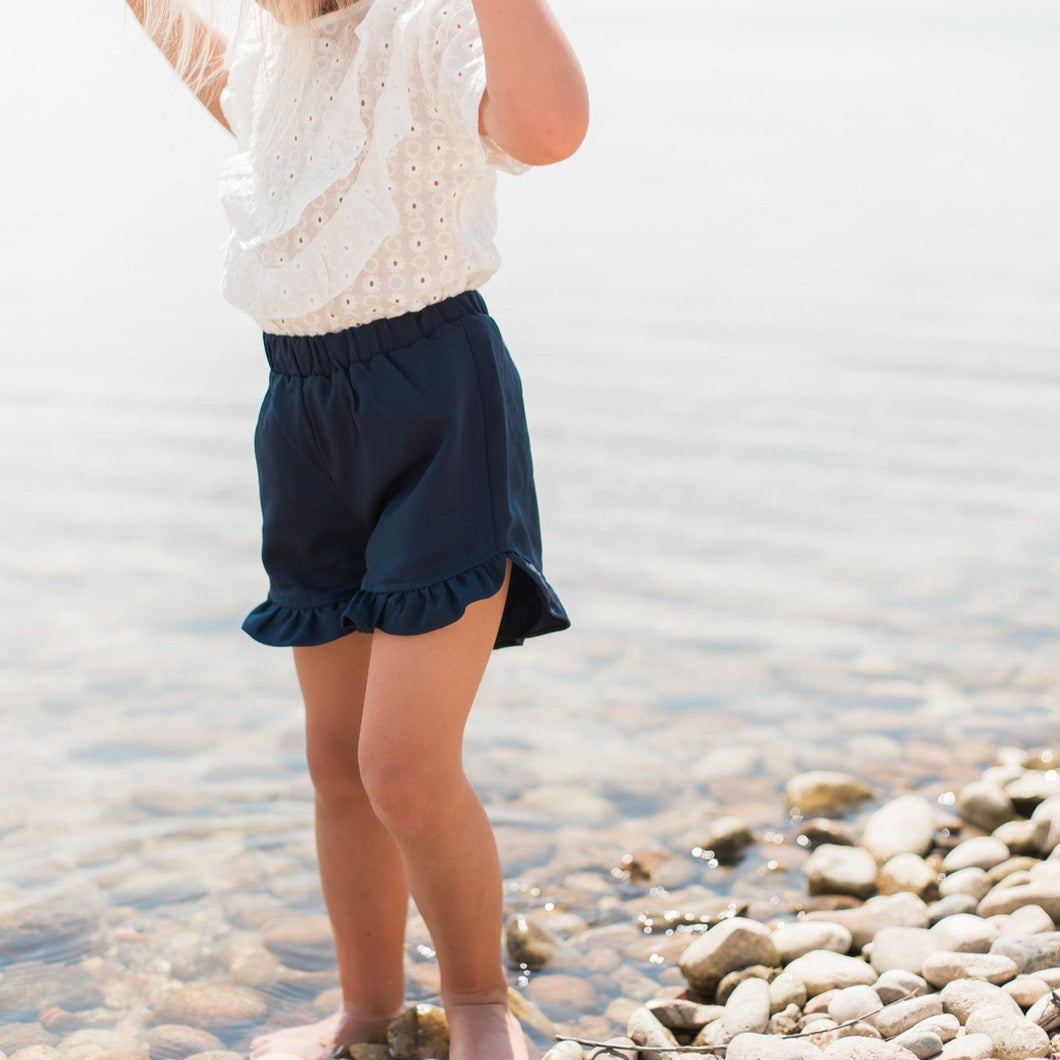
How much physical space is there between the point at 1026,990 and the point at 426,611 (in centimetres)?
103

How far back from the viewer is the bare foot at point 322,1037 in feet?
7.31

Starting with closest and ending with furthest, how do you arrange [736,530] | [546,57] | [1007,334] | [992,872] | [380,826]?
[546,57] → [380,826] → [992,872] → [736,530] → [1007,334]

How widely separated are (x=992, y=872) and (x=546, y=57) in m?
1.77

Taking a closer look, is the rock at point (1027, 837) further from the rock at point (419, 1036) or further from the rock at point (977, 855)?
the rock at point (419, 1036)

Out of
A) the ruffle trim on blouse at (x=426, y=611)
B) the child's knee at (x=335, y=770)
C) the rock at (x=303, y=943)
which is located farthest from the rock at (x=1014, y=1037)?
the rock at (x=303, y=943)

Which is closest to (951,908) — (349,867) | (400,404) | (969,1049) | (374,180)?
(969,1049)

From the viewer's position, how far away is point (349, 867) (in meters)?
2.20

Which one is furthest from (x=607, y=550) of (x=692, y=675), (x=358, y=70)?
(x=358, y=70)

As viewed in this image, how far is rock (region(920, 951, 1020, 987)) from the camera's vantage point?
2195 millimetres

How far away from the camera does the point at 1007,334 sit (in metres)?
7.50

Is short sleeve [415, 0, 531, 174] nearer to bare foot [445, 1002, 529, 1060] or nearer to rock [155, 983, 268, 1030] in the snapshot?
bare foot [445, 1002, 529, 1060]

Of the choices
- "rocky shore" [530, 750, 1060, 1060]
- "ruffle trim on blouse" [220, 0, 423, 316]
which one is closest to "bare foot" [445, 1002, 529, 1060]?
"rocky shore" [530, 750, 1060, 1060]

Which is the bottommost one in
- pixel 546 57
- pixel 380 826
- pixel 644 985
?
pixel 644 985

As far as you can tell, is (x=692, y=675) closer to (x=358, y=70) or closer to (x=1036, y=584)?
(x=1036, y=584)
